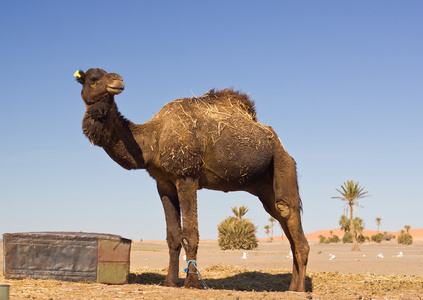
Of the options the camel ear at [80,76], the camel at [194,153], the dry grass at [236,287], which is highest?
the camel ear at [80,76]

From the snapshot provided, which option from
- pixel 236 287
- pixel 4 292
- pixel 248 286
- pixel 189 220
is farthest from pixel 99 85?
pixel 248 286

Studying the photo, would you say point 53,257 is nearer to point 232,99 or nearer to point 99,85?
point 99,85

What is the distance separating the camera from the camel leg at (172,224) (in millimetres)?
9734

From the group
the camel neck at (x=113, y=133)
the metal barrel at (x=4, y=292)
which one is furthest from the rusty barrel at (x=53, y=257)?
the metal barrel at (x=4, y=292)

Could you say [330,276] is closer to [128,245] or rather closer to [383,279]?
[383,279]

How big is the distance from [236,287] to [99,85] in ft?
17.4

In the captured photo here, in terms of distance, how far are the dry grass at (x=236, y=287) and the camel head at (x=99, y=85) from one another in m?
3.26

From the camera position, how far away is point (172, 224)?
9.77 meters

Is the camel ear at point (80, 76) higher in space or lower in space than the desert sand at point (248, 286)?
higher

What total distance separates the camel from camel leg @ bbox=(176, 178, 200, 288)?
0.02 metres

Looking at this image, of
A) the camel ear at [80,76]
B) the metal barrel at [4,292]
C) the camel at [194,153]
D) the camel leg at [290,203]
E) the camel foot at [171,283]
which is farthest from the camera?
the camel leg at [290,203]

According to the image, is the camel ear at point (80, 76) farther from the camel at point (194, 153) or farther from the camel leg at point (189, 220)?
the camel leg at point (189, 220)

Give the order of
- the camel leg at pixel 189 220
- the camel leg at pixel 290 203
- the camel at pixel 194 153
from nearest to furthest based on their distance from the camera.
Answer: the camel at pixel 194 153
the camel leg at pixel 189 220
the camel leg at pixel 290 203

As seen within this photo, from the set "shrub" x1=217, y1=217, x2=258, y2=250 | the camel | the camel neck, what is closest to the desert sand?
the camel
